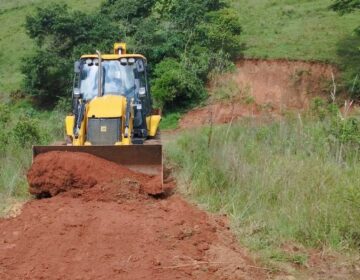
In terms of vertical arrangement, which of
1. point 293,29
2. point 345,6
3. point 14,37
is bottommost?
point 14,37

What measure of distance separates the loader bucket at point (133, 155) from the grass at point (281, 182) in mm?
638

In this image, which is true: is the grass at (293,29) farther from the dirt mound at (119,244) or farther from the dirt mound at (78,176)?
the dirt mound at (119,244)

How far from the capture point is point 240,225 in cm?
776

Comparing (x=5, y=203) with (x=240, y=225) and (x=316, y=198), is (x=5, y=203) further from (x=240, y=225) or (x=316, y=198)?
(x=316, y=198)

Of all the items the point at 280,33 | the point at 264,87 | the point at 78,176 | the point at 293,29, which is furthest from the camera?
the point at 293,29

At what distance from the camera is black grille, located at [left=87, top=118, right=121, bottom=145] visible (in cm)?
1041

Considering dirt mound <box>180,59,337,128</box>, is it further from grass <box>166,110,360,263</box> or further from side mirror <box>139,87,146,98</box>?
grass <box>166,110,360,263</box>

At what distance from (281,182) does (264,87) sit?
18.7 metres

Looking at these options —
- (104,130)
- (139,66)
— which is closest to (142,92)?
(139,66)

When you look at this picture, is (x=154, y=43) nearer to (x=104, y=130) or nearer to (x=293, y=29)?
(x=293, y=29)

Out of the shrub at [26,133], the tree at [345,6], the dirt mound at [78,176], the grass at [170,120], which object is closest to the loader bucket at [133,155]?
the dirt mound at [78,176]

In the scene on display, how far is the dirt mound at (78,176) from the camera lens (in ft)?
30.3

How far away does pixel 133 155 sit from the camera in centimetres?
976

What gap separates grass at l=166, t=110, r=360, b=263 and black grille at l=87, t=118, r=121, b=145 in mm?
1389
